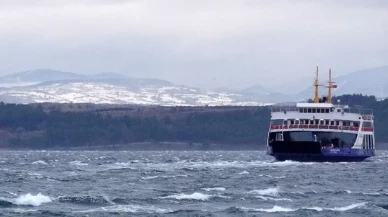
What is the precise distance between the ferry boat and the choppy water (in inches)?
574

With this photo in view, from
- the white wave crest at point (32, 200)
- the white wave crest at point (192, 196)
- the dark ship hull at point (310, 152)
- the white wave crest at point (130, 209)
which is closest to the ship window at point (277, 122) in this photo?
the dark ship hull at point (310, 152)

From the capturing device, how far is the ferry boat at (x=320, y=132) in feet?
359

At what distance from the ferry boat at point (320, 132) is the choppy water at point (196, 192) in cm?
1458

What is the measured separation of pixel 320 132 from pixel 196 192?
160 ft

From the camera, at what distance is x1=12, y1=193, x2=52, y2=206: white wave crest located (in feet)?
190

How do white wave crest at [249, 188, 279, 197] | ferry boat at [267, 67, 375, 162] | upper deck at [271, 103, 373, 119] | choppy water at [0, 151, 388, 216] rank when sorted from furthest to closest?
upper deck at [271, 103, 373, 119] → ferry boat at [267, 67, 375, 162] → white wave crest at [249, 188, 279, 197] → choppy water at [0, 151, 388, 216]

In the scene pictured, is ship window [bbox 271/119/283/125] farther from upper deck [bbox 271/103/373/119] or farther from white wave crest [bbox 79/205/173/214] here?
white wave crest [bbox 79/205/173/214]

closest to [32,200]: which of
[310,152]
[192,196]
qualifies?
[192,196]

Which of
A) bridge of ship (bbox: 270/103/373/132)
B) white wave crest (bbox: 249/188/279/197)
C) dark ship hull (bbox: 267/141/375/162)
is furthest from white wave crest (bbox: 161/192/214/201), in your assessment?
bridge of ship (bbox: 270/103/373/132)

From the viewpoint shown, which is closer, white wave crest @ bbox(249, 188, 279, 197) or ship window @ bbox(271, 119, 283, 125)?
white wave crest @ bbox(249, 188, 279, 197)

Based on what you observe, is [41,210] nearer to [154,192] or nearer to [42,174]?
[154,192]

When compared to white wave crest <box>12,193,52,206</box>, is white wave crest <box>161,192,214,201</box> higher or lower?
higher

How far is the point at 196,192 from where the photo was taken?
65.3 m

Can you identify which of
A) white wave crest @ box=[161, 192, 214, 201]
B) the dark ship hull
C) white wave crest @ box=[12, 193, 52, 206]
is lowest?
white wave crest @ box=[12, 193, 52, 206]
